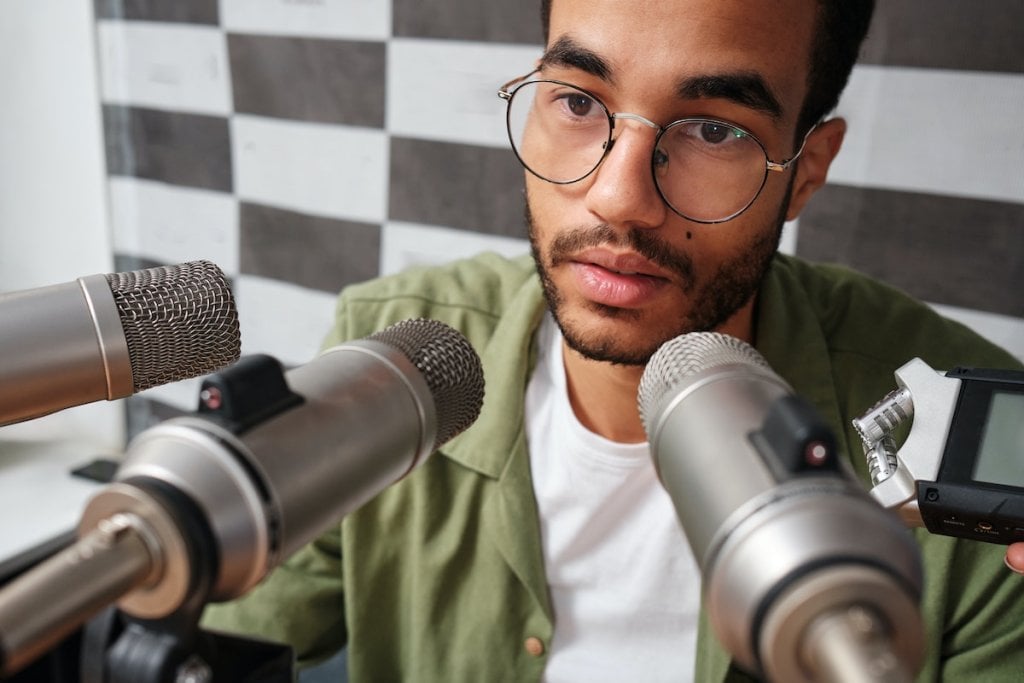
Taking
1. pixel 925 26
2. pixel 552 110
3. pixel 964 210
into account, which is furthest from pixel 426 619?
pixel 925 26

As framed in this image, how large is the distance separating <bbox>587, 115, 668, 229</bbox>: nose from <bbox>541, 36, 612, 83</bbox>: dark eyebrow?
0.05 m

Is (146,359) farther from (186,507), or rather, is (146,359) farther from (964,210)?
(964,210)

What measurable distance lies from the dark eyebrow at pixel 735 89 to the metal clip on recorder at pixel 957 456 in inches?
13.8

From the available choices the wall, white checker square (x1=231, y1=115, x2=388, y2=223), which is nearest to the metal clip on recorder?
white checker square (x1=231, y1=115, x2=388, y2=223)

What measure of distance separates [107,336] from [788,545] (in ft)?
1.11

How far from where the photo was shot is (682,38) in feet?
2.49

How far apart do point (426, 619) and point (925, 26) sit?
0.96 meters

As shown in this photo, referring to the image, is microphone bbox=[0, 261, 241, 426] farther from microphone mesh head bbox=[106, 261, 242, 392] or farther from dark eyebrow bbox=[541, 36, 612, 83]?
dark eyebrow bbox=[541, 36, 612, 83]

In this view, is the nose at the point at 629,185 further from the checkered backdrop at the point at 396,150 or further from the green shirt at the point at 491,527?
the checkered backdrop at the point at 396,150

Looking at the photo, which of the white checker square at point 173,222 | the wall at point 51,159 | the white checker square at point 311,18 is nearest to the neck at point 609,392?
the white checker square at point 311,18

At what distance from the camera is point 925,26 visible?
3.52ft

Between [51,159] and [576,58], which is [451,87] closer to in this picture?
[576,58]

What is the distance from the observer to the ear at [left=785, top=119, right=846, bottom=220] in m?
0.95

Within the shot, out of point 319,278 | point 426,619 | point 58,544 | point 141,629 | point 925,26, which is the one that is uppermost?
point 925,26
